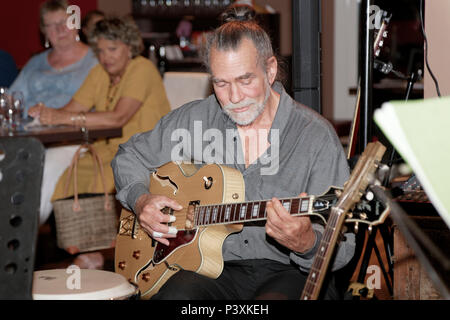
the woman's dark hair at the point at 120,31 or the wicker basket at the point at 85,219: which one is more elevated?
the woman's dark hair at the point at 120,31

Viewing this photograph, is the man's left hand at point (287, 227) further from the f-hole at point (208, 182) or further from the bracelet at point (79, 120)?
the bracelet at point (79, 120)

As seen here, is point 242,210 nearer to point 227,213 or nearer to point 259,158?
point 227,213

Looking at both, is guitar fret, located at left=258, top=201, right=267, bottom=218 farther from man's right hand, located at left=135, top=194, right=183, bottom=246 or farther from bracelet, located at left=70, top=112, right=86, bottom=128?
bracelet, located at left=70, top=112, right=86, bottom=128

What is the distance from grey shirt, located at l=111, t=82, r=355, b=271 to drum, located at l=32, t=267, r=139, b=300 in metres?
0.31

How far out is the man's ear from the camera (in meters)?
2.02

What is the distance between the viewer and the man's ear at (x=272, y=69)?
2.02 meters

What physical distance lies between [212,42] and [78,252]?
2188mm

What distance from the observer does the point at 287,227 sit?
1611 millimetres

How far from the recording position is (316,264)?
1423 millimetres

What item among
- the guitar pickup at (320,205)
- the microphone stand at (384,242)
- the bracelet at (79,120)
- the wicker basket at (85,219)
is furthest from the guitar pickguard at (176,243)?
the bracelet at (79,120)

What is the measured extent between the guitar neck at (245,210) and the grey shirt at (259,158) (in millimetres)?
111

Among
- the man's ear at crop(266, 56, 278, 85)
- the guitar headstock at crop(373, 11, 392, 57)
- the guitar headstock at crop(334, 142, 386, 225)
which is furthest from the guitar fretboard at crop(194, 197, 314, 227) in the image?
the guitar headstock at crop(373, 11, 392, 57)

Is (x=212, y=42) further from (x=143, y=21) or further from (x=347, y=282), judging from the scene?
(x=143, y=21)

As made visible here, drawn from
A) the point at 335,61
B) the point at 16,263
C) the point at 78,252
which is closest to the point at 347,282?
the point at 16,263
